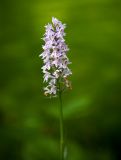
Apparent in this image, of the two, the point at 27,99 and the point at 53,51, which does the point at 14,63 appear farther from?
the point at 53,51

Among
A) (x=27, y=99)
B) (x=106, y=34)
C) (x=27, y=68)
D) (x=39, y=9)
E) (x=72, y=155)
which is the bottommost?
(x=72, y=155)

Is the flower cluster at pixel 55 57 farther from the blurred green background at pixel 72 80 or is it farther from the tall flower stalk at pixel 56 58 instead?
the blurred green background at pixel 72 80

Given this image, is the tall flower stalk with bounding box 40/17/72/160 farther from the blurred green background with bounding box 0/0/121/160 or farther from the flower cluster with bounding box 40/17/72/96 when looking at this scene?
the blurred green background with bounding box 0/0/121/160

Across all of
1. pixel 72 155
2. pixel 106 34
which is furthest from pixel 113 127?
pixel 106 34

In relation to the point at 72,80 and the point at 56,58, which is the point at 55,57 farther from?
the point at 72,80

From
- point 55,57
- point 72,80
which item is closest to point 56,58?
point 55,57

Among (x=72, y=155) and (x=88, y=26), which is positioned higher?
(x=88, y=26)

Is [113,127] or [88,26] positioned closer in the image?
[113,127]
